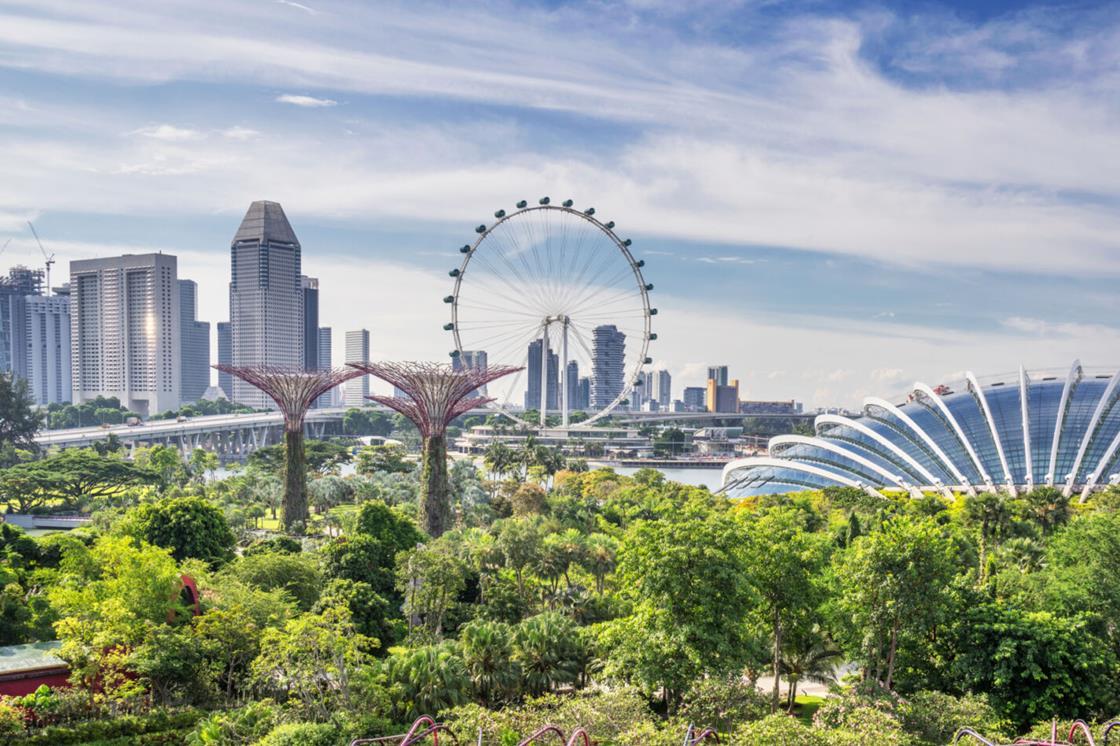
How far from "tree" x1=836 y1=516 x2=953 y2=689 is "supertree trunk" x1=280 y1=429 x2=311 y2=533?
124 ft

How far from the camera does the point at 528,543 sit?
35.7 metres

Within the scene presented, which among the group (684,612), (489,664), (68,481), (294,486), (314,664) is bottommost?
(489,664)

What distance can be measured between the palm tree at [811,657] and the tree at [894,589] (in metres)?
4.15

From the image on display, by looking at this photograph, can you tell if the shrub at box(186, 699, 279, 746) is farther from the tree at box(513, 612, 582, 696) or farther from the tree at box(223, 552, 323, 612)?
the tree at box(223, 552, 323, 612)

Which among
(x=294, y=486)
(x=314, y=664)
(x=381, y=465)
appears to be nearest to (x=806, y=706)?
(x=314, y=664)

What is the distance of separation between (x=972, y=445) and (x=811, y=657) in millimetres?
49410

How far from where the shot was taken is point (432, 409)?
4869 cm

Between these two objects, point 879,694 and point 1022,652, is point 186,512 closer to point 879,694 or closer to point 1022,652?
point 879,694

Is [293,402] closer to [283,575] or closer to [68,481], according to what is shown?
[283,575]

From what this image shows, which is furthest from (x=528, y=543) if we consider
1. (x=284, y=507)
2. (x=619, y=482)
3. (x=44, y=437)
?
(x=44, y=437)

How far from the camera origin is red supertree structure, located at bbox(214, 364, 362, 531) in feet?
176

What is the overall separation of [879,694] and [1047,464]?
179ft

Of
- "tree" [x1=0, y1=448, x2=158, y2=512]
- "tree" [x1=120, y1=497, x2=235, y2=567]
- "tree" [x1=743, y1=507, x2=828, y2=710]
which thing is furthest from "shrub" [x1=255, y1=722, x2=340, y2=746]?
"tree" [x1=0, y1=448, x2=158, y2=512]

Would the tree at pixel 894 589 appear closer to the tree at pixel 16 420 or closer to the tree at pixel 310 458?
the tree at pixel 310 458
